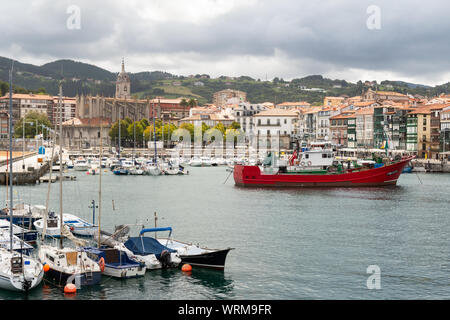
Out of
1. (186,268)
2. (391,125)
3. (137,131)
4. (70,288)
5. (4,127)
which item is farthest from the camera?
(4,127)

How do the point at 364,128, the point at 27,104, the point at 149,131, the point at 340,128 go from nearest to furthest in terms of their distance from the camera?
the point at 364,128
the point at 149,131
the point at 340,128
the point at 27,104

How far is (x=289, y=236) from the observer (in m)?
Result: 29.3

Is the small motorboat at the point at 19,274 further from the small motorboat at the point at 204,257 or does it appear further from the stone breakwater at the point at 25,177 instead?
the stone breakwater at the point at 25,177

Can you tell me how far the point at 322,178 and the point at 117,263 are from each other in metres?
35.0

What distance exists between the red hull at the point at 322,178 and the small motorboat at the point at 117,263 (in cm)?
3363

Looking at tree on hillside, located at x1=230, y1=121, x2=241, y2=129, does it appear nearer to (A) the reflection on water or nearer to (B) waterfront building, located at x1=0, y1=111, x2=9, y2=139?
(B) waterfront building, located at x1=0, y1=111, x2=9, y2=139

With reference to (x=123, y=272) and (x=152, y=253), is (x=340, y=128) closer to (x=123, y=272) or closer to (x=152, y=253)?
(x=152, y=253)

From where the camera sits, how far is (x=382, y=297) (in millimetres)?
19453

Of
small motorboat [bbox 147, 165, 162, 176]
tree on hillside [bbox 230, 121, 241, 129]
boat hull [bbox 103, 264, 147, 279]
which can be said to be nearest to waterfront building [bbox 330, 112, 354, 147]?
tree on hillside [bbox 230, 121, 241, 129]

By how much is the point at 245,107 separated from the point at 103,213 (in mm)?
98009

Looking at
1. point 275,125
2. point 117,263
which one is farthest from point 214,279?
point 275,125

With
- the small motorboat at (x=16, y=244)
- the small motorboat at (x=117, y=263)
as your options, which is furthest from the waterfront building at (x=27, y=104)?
the small motorboat at (x=117, y=263)

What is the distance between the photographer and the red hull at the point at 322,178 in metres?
53.8

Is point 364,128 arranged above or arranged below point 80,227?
above
